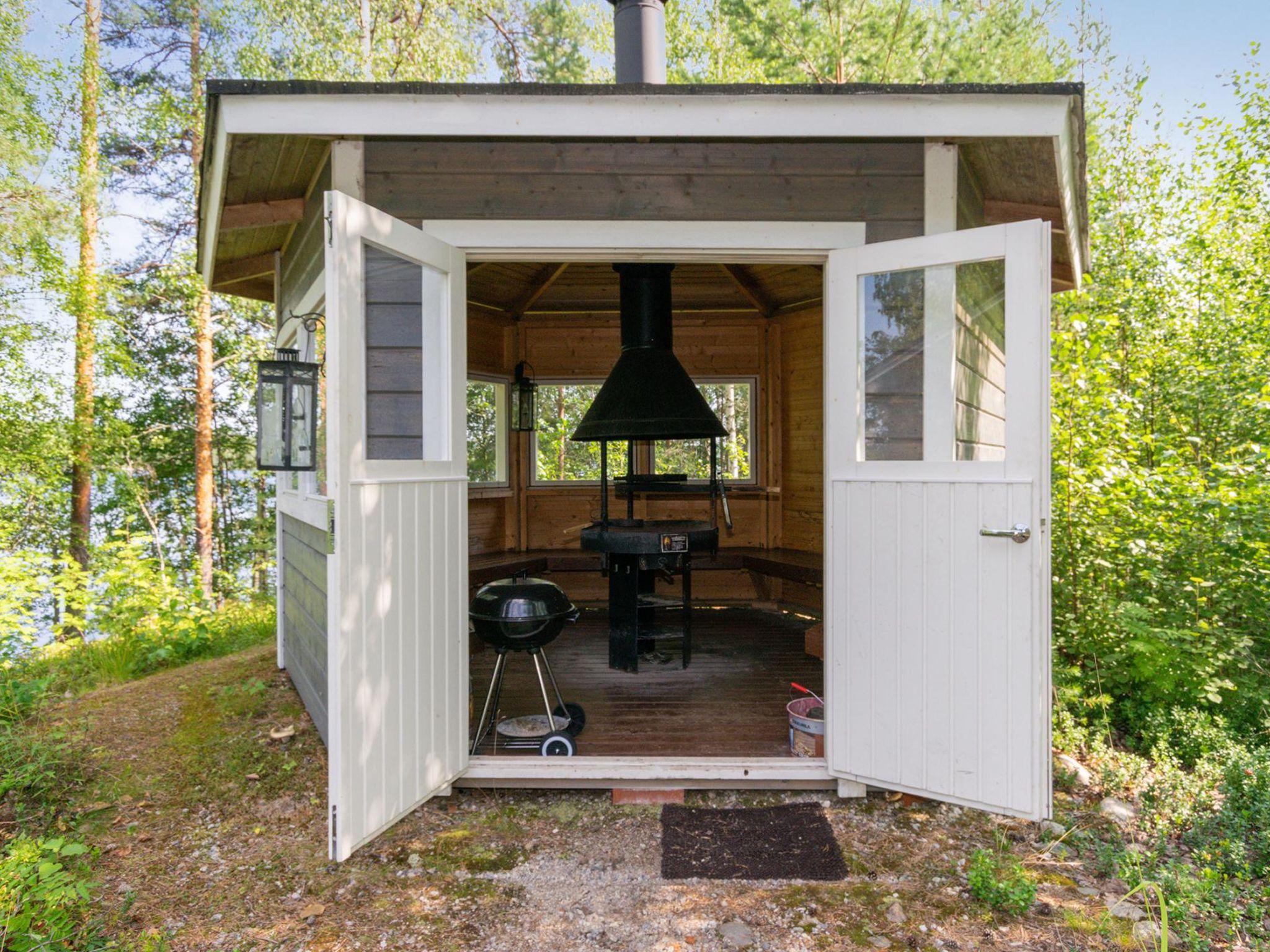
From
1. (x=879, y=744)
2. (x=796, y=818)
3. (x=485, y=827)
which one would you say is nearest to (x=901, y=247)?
(x=879, y=744)

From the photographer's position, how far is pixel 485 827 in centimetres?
281

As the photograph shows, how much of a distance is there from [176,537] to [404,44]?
7405 mm

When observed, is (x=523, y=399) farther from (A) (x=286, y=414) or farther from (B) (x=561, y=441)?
(A) (x=286, y=414)

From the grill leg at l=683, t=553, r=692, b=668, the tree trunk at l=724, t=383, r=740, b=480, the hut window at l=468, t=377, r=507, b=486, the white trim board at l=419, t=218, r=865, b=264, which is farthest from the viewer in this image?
the tree trunk at l=724, t=383, r=740, b=480

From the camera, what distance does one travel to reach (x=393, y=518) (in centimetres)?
256

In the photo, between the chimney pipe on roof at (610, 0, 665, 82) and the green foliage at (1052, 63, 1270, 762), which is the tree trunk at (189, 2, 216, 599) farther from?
the green foliage at (1052, 63, 1270, 762)

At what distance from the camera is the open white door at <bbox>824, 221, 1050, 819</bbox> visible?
Result: 258cm

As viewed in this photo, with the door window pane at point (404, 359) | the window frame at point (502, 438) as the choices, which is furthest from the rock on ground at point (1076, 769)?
the window frame at point (502, 438)

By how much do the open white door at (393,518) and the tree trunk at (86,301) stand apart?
7457mm

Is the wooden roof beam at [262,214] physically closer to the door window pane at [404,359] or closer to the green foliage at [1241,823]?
the door window pane at [404,359]

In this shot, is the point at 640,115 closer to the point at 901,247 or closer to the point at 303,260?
the point at 901,247

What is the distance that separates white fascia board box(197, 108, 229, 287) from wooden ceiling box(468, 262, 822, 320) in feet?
5.38

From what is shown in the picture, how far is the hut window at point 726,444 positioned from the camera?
6621mm

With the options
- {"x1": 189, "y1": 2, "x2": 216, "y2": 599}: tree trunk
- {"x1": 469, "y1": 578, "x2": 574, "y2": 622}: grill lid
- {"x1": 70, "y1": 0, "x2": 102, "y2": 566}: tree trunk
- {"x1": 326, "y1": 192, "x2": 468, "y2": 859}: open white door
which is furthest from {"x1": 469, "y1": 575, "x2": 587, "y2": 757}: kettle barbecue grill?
{"x1": 189, "y1": 2, "x2": 216, "y2": 599}: tree trunk
